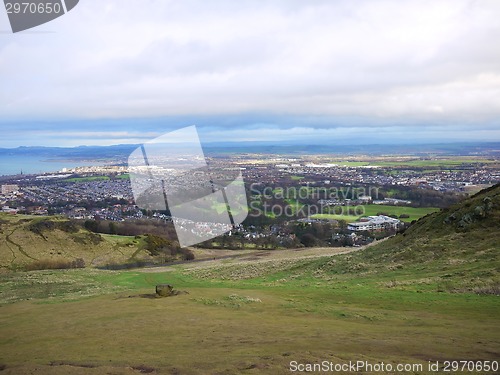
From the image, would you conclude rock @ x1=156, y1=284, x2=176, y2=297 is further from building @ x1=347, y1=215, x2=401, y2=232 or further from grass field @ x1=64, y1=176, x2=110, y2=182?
grass field @ x1=64, y1=176, x2=110, y2=182

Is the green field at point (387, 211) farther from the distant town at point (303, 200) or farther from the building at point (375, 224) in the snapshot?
the building at point (375, 224)

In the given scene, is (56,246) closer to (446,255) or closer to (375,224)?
(375,224)

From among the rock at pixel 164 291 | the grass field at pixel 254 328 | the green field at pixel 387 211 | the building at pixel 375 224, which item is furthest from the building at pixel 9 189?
the rock at pixel 164 291

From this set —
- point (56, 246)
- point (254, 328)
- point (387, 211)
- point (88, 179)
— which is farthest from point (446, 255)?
point (88, 179)

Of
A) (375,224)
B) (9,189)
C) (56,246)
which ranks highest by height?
(9,189)

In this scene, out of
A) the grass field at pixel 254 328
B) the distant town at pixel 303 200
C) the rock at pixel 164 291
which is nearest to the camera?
the grass field at pixel 254 328

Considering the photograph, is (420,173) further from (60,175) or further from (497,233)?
(60,175)

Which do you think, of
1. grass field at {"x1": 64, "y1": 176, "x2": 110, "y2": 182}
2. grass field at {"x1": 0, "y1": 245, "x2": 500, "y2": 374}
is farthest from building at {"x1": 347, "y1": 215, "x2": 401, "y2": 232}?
grass field at {"x1": 64, "y1": 176, "x2": 110, "y2": 182}
